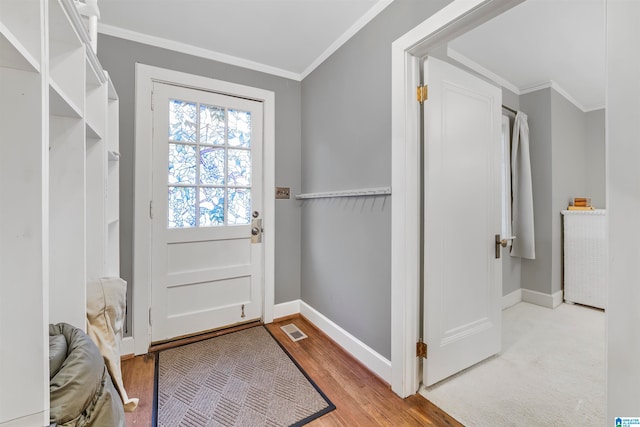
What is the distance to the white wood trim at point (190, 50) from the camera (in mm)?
1903

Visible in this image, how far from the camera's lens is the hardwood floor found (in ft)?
4.49

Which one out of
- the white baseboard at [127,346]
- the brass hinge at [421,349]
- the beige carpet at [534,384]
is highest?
the brass hinge at [421,349]

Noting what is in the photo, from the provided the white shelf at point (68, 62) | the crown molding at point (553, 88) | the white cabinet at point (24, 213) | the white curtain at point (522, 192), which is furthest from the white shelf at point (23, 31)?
the crown molding at point (553, 88)

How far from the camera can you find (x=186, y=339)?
2.19m

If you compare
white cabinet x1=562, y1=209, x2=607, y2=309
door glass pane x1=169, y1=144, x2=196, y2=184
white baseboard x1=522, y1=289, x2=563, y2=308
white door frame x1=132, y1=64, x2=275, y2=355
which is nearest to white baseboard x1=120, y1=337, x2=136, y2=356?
white door frame x1=132, y1=64, x2=275, y2=355

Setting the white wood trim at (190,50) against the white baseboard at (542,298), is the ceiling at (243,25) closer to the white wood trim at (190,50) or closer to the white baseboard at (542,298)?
the white wood trim at (190,50)

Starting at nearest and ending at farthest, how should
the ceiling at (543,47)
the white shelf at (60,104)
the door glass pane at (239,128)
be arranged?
the white shelf at (60,104)
the ceiling at (543,47)
the door glass pane at (239,128)

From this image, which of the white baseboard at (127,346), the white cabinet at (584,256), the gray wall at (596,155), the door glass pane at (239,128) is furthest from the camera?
the gray wall at (596,155)

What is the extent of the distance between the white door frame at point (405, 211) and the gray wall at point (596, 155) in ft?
11.0

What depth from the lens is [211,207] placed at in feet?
7.52

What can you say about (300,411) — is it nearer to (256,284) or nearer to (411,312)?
(411,312)

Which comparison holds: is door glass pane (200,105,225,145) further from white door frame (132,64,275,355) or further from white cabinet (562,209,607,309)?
white cabinet (562,209,607,309)

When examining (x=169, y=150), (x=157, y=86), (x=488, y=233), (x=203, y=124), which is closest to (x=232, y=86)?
(x=203, y=124)

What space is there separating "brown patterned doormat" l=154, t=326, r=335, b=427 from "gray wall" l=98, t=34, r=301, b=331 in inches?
22.7
